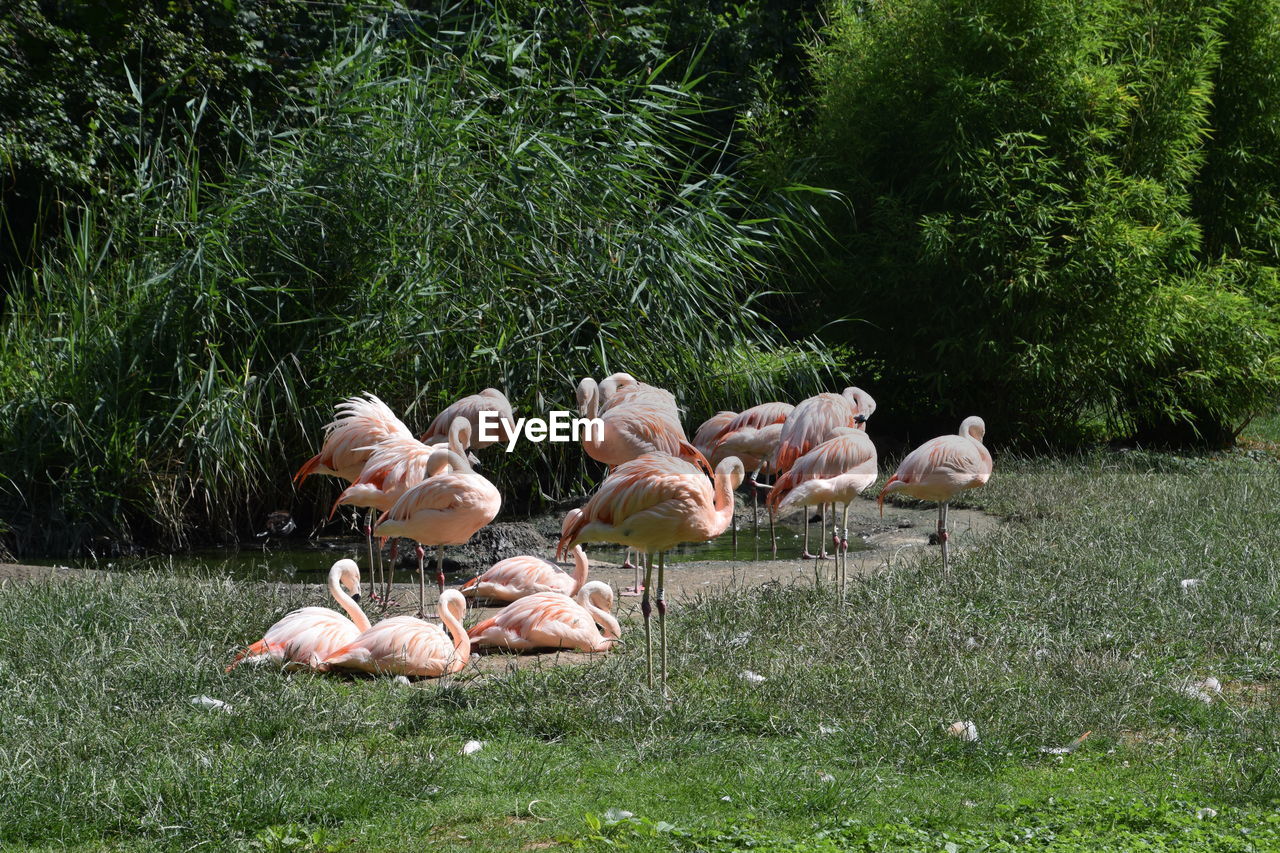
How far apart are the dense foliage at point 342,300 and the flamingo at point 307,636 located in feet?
9.18

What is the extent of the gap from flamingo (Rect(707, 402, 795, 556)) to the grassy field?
1961 millimetres

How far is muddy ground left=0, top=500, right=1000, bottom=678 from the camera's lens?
5539mm

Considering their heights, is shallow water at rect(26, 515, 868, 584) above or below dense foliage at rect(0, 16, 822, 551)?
below

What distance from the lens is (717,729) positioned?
391 centimetres

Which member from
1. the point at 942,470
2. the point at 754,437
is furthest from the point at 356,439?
the point at 942,470

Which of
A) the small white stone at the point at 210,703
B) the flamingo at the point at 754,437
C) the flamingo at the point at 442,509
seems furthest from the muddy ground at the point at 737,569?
the small white stone at the point at 210,703

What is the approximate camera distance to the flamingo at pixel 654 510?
14.4ft

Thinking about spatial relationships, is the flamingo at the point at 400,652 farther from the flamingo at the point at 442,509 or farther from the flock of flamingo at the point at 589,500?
the flamingo at the point at 442,509

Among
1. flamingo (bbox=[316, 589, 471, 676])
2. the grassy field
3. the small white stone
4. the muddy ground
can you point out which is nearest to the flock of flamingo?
flamingo (bbox=[316, 589, 471, 676])

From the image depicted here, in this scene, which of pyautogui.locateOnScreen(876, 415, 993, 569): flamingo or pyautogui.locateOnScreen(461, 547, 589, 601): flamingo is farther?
pyautogui.locateOnScreen(876, 415, 993, 569): flamingo

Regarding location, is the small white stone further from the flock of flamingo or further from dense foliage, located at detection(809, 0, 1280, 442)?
dense foliage, located at detection(809, 0, 1280, 442)

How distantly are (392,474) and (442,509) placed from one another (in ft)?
2.43

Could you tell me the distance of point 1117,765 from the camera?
3.59 meters

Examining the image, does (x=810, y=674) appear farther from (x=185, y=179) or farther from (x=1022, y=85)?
(x=1022, y=85)
